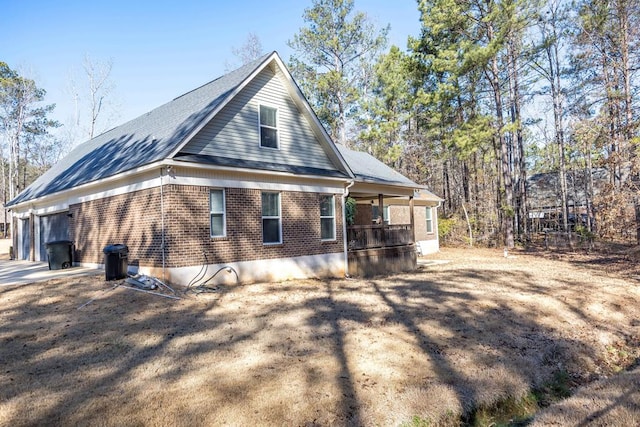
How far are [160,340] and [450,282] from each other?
28.0 ft

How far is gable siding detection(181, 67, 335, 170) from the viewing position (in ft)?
37.1

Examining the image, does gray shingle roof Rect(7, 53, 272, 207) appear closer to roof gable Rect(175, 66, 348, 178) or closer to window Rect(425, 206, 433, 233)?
roof gable Rect(175, 66, 348, 178)

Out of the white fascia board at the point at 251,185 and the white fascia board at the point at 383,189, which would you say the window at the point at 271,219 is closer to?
the white fascia board at the point at 251,185

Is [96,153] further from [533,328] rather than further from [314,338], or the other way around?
[533,328]

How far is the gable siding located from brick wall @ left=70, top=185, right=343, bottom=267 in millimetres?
1151

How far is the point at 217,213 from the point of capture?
1095cm

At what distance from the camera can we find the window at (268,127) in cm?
1266

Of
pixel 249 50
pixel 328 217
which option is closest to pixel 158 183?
pixel 328 217

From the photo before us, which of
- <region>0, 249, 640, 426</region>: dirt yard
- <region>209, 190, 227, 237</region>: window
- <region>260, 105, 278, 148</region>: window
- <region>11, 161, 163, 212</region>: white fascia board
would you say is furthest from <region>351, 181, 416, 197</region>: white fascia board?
<region>11, 161, 163, 212</region>: white fascia board

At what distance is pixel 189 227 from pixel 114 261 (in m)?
2.00

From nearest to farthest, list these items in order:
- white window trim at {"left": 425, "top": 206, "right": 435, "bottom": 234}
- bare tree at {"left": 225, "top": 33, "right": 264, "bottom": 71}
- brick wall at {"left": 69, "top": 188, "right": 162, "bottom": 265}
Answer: brick wall at {"left": 69, "top": 188, "right": 162, "bottom": 265} → white window trim at {"left": 425, "top": 206, "right": 435, "bottom": 234} → bare tree at {"left": 225, "top": 33, "right": 264, "bottom": 71}

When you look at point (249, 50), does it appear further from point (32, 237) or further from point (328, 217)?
point (328, 217)

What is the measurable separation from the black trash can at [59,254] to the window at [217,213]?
5.62 metres

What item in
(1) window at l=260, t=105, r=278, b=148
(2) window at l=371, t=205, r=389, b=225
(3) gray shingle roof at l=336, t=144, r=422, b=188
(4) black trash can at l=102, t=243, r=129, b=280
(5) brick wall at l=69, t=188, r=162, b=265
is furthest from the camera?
(2) window at l=371, t=205, r=389, b=225
